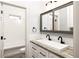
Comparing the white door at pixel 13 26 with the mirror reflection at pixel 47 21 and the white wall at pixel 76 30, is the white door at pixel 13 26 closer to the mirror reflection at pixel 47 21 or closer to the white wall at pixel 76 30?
the mirror reflection at pixel 47 21

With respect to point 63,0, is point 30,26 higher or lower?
lower

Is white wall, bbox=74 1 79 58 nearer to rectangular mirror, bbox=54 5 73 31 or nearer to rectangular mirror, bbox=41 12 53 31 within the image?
rectangular mirror, bbox=54 5 73 31

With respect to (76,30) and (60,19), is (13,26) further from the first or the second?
(76,30)

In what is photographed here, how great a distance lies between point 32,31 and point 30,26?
0.63ft

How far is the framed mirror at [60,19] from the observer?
1565mm

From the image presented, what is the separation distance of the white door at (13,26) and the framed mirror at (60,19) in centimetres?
80

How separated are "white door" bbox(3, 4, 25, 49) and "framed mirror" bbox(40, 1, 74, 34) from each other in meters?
0.80

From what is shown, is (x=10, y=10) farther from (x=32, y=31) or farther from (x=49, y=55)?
(x=49, y=55)

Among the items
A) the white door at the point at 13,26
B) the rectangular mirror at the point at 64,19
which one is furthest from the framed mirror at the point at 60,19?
the white door at the point at 13,26

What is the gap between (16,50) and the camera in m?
2.08

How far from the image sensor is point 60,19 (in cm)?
183

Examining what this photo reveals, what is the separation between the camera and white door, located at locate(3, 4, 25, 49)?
1816mm

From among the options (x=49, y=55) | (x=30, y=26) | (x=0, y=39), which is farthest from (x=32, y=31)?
(x=49, y=55)

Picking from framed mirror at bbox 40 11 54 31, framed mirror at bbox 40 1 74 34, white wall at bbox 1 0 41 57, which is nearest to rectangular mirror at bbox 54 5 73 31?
framed mirror at bbox 40 1 74 34
